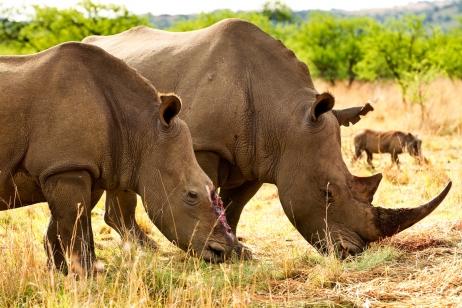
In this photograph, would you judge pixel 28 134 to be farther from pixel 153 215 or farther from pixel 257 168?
pixel 257 168

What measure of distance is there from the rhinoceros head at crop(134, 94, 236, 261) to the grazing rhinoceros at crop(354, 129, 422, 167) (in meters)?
8.26

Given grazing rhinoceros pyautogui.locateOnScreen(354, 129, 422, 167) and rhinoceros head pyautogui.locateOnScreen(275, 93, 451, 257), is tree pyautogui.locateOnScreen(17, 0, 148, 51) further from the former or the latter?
rhinoceros head pyautogui.locateOnScreen(275, 93, 451, 257)

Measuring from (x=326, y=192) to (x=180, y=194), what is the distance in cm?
141

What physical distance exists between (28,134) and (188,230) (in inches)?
53.4

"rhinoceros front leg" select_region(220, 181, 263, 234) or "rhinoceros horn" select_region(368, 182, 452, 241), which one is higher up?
"rhinoceros horn" select_region(368, 182, 452, 241)

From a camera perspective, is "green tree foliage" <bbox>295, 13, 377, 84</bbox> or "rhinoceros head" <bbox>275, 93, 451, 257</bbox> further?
"green tree foliage" <bbox>295, 13, 377, 84</bbox>

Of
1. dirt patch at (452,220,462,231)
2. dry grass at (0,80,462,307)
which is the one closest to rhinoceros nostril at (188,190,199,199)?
dry grass at (0,80,462,307)

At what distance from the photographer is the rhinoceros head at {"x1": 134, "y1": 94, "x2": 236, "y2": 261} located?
6.25m

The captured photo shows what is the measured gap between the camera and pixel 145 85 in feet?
22.0

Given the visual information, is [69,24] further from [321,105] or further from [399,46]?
[321,105]

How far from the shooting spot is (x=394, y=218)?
698 centimetres

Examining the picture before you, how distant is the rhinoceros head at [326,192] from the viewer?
7035 millimetres

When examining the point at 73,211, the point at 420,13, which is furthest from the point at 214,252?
the point at 420,13

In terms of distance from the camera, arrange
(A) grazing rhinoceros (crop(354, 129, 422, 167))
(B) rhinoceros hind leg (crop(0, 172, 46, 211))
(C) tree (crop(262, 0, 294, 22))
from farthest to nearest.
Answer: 1. (C) tree (crop(262, 0, 294, 22))
2. (A) grazing rhinoceros (crop(354, 129, 422, 167))
3. (B) rhinoceros hind leg (crop(0, 172, 46, 211))
